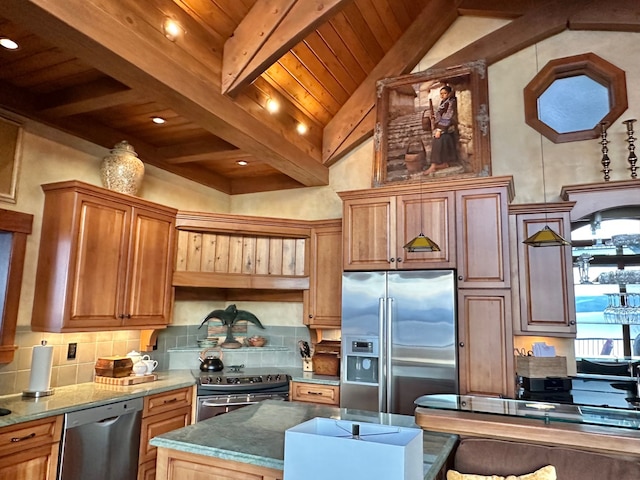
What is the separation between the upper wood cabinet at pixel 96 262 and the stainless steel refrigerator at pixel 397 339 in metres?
1.70

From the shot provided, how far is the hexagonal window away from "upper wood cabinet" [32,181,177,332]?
3556mm

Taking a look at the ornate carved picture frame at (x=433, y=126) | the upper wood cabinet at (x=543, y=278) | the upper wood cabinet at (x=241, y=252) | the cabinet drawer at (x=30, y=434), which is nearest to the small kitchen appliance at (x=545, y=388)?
the upper wood cabinet at (x=543, y=278)

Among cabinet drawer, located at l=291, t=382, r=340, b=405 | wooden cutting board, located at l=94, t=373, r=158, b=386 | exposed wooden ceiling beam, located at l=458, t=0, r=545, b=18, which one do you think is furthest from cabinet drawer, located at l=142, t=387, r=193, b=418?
exposed wooden ceiling beam, located at l=458, t=0, r=545, b=18

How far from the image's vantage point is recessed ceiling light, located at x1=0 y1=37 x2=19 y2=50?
2758mm

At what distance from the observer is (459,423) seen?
200cm

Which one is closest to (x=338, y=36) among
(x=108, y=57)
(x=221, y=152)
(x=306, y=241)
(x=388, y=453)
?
(x=221, y=152)

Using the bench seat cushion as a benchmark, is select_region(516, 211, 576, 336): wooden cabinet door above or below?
above

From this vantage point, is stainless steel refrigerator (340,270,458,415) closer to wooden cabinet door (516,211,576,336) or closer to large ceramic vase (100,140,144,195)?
wooden cabinet door (516,211,576,336)

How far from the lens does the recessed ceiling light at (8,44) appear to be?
9.05 ft

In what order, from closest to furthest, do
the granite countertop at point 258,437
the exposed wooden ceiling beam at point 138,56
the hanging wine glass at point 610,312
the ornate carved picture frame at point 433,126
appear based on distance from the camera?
the granite countertop at point 258,437 → the exposed wooden ceiling beam at point 138,56 → the hanging wine glass at point 610,312 → the ornate carved picture frame at point 433,126

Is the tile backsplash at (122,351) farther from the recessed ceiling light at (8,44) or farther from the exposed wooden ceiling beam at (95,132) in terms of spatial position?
the recessed ceiling light at (8,44)

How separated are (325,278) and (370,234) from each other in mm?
762

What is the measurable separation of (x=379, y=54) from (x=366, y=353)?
118 inches

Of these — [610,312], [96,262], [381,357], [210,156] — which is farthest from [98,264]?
[610,312]
